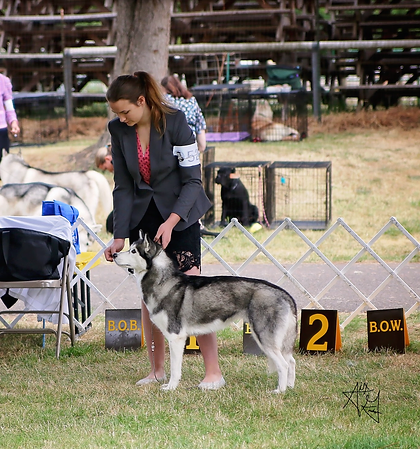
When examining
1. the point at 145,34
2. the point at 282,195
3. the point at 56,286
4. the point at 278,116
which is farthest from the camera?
the point at 278,116

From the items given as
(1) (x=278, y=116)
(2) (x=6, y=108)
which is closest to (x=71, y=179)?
(2) (x=6, y=108)

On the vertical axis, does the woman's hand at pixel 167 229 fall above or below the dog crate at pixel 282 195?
above

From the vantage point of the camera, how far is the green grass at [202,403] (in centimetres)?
327

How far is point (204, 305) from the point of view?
3959 mm

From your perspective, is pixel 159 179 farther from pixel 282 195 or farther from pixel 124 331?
pixel 282 195

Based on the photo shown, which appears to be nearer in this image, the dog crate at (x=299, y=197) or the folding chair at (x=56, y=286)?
the folding chair at (x=56, y=286)

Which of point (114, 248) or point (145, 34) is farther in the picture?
point (145, 34)

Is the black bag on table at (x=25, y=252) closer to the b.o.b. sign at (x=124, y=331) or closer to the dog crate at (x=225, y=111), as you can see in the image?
the b.o.b. sign at (x=124, y=331)

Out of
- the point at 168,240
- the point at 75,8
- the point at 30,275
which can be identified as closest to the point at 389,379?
the point at 168,240

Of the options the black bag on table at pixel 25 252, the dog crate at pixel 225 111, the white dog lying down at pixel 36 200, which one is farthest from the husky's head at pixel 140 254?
the dog crate at pixel 225 111

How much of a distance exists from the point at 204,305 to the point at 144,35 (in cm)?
832

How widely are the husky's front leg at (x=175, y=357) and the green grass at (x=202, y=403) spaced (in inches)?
2.1

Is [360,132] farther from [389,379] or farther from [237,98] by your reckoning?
[389,379]

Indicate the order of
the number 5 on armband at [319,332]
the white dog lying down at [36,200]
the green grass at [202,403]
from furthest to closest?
1. the white dog lying down at [36,200]
2. the number 5 on armband at [319,332]
3. the green grass at [202,403]
